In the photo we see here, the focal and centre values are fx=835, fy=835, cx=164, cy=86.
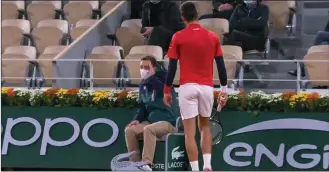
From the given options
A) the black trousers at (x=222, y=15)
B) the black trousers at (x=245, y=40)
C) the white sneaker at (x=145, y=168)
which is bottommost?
the white sneaker at (x=145, y=168)

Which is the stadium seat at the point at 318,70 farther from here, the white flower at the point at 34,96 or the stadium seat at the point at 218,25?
the white flower at the point at 34,96

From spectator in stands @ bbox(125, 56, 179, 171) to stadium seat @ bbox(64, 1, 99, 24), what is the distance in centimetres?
483

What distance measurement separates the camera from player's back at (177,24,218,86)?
26.3 ft

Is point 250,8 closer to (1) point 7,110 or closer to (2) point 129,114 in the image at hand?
(2) point 129,114

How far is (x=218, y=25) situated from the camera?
12.1 metres

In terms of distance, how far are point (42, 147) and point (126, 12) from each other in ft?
13.0

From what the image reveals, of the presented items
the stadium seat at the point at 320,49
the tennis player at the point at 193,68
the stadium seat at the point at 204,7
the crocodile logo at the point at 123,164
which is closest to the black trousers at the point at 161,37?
the stadium seat at the point at 204,7

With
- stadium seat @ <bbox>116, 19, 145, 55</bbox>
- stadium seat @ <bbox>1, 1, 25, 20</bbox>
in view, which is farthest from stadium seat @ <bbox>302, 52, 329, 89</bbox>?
stadium seat @ <bbox>1, 1, 25, 20</bbox>

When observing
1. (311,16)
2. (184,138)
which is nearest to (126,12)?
(311,16)

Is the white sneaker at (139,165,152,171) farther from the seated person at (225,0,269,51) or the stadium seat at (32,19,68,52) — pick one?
the stadium seat at (32,19,68,52)

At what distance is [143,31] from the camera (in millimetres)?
12086

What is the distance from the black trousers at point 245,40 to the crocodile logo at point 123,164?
281 cm

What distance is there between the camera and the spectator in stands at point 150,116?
30.8 ft

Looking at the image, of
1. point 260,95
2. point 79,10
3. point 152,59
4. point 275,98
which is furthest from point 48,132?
point 79,10
